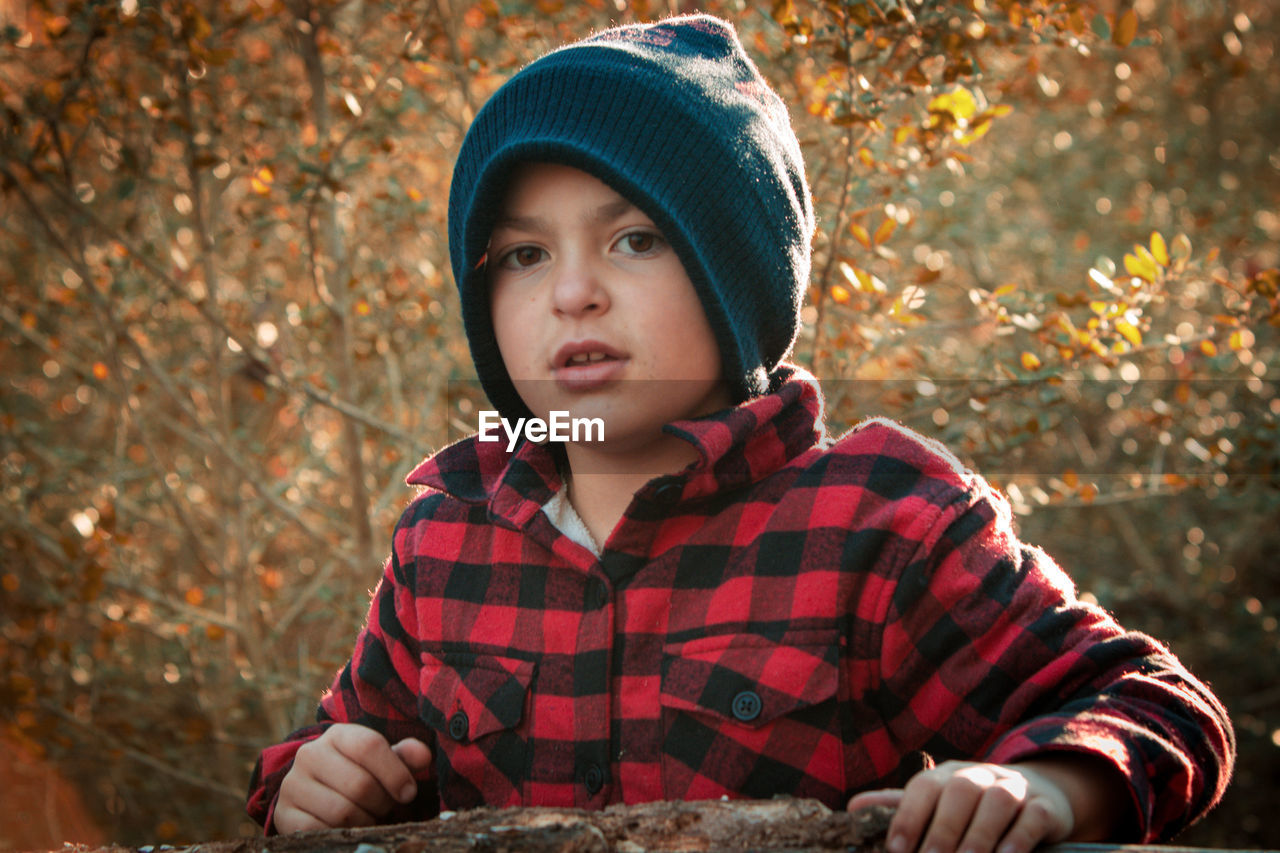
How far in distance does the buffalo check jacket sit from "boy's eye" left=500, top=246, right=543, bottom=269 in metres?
0.33

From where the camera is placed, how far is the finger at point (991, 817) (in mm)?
951

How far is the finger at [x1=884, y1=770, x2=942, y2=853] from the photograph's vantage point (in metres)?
0.96

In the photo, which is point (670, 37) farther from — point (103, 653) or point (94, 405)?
point (94, 405)

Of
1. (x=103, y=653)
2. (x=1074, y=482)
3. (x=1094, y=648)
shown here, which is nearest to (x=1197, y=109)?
(x=1074, y=482)

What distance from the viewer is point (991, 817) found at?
0.96 m

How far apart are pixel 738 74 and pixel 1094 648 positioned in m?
0.98

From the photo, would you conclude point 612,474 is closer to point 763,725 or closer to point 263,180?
point 763,725

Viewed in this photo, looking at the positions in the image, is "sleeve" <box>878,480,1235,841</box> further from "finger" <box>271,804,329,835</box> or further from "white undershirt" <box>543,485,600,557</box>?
"finger" <box>271,804,329,835</box>

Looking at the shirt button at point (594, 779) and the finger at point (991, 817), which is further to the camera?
the shirt button at point (594, 779)

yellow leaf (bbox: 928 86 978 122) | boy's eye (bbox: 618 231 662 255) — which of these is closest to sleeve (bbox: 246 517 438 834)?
boy's eye (bbox: 618 231 662 255)

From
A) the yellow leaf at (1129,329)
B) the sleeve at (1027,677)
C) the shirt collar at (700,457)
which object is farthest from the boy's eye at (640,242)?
the yellow leaf at (1129,329)

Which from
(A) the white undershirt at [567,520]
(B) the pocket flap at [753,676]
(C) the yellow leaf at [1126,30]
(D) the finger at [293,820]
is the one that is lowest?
(D) the finger at [293,820]

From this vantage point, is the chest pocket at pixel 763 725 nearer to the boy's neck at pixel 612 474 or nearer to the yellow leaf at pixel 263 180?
the boy's neck at pixel 612 474

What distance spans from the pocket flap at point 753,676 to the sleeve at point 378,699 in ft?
1.55
